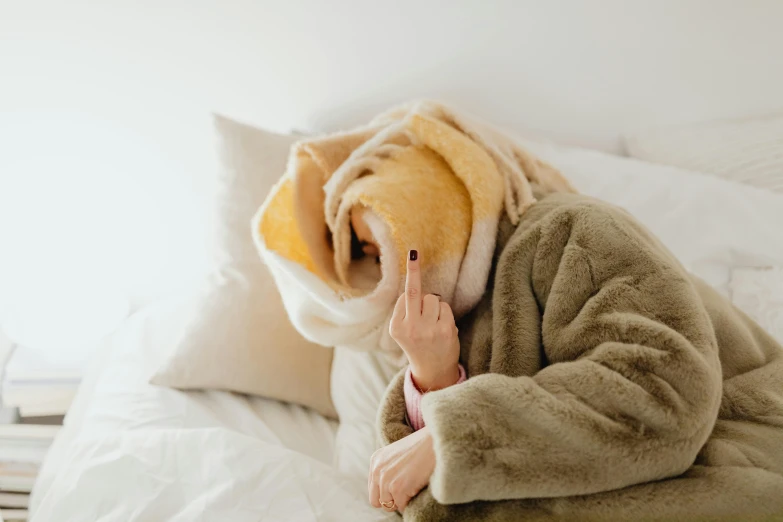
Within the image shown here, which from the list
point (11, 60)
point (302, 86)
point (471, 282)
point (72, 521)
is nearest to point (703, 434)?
point (471, 282)

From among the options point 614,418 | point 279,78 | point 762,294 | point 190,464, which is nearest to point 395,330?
point 614,418

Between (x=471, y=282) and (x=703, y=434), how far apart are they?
1.12 ft

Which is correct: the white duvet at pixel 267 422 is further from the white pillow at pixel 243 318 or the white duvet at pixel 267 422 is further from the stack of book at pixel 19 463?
the stack of book at pixel 19 463

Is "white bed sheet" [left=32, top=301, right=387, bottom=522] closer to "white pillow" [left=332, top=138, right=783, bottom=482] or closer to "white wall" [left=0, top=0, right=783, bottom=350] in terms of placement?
"white pillow" [left=332, top=138, right=783, bottom=482]

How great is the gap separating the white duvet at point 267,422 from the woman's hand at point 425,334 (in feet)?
0.67

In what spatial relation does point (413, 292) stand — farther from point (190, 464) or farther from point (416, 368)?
point (190, 464)

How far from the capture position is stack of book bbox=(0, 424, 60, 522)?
123 cm

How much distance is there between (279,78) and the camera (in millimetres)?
1376

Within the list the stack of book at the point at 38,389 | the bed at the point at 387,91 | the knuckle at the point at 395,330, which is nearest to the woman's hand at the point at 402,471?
the knuckle at the point at 395,330

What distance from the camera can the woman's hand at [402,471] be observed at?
69 cm

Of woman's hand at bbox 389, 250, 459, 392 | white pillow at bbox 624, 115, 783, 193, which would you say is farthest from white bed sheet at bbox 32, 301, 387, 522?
white pillow at bbox 624, 115, 783, 193

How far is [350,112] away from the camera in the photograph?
1.42m

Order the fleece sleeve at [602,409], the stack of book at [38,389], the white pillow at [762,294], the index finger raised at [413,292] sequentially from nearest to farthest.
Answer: the fleece sleeve at [602,409], the index finger raised at [413,292], the white pillow at [762,294], the stack of book at [38,389]

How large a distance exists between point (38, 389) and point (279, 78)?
3.15 ft
